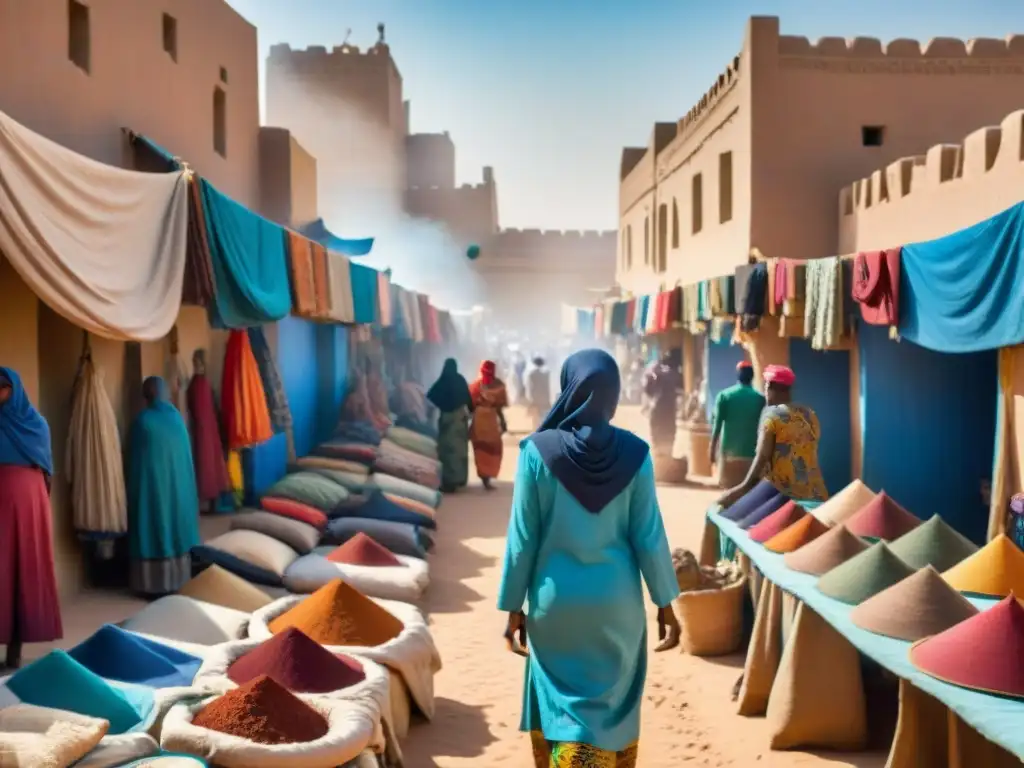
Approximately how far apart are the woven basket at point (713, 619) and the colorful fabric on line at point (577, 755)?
8.59ft

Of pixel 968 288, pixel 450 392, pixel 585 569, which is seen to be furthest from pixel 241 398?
pixel 585 569

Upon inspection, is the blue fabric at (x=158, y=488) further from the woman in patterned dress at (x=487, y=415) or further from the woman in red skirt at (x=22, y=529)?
the woman in patterned dress at (x=487, y=415)

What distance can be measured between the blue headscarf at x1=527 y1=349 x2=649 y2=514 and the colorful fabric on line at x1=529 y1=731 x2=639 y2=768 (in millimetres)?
706

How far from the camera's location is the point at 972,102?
42.7 feet

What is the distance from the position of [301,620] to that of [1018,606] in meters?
2.92

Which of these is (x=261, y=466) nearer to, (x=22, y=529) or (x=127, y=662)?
(x=22, y=529)

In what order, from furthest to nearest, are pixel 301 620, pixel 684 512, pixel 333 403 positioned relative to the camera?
pixel 333 403 < pixel 684 512 < pixel 301 620

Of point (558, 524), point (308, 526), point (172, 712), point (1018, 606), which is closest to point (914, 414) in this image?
point (308, 526)

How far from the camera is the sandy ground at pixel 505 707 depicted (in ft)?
14.7

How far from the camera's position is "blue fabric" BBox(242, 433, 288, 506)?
32.3 ft

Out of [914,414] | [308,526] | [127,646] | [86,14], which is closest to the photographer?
[127,646]

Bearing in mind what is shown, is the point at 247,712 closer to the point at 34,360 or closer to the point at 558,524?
the point at 558,524

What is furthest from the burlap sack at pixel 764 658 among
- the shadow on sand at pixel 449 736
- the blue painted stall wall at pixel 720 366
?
the blue painted stall wall at pixel 720 366

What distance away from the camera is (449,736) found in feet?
15.6
